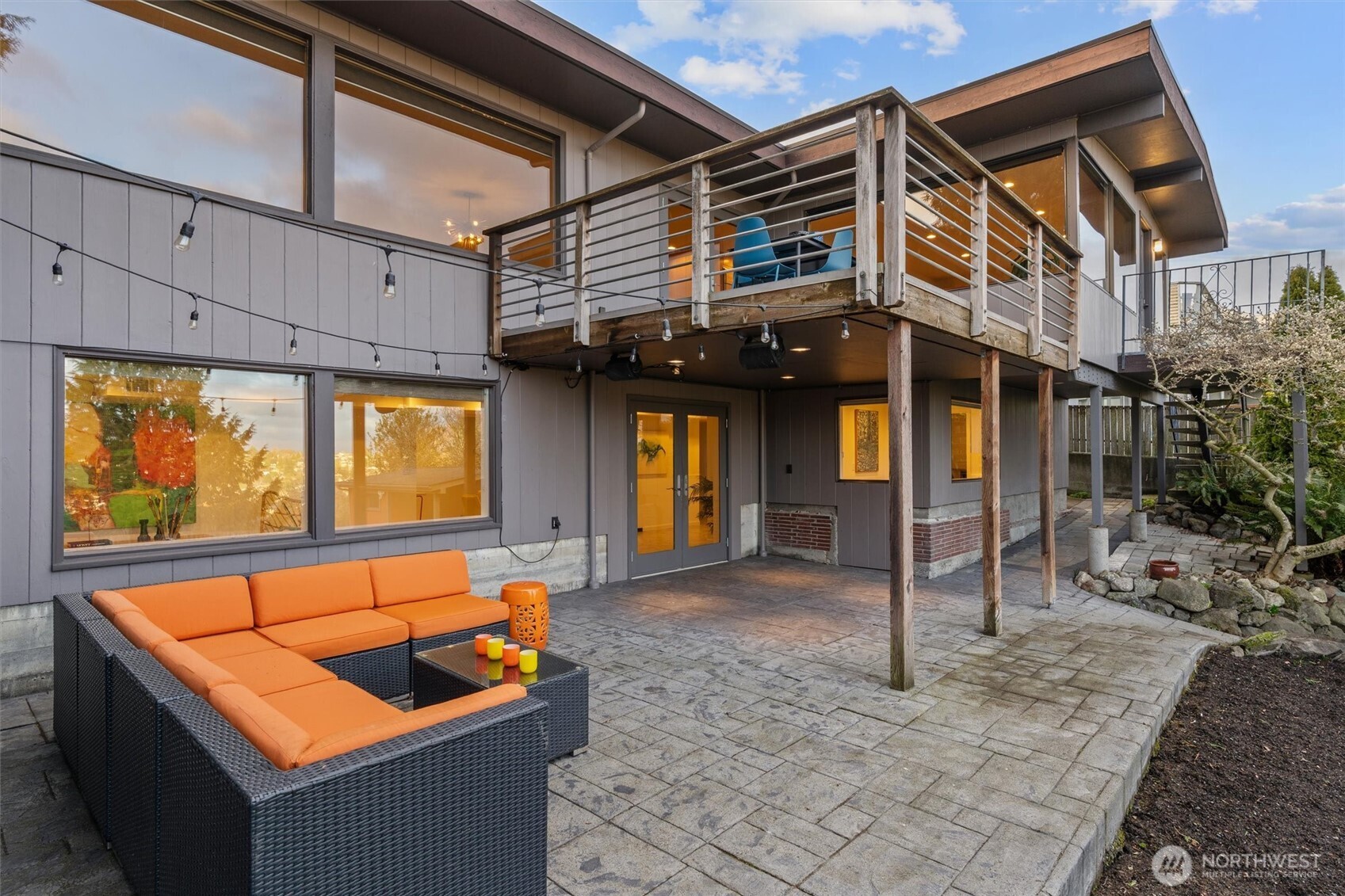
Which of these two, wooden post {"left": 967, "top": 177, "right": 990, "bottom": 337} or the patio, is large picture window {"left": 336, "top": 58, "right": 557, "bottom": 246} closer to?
the patio

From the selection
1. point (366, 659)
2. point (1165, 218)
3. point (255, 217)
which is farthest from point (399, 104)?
point (1165, 218)

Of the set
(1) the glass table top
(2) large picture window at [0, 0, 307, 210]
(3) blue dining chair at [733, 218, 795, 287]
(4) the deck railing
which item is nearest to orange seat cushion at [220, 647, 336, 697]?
(1) the glass table top

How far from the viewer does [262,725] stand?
184 cm

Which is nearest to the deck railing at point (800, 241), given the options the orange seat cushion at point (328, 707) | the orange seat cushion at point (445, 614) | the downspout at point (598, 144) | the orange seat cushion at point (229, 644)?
the downspout at point (598, 144)

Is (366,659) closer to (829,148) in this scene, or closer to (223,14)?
(223,14)

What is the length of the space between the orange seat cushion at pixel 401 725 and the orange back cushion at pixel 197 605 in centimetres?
251

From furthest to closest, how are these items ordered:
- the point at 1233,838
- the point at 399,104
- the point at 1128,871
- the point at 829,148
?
the point at 829,148 < the point at 399,104 < the point at 1233,838 < the point at 1128,871

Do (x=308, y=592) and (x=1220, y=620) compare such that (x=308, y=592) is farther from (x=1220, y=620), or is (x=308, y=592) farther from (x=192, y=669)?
(x=1220, y=620)

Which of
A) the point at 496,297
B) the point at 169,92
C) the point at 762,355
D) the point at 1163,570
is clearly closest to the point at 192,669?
the point at 762,355

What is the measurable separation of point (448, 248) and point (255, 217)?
61.4 inches

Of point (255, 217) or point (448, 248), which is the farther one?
point (448, 248)

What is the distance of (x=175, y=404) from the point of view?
15.0 ft

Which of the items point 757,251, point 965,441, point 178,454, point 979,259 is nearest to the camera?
point 178,454

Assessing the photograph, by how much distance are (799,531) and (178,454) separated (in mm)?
6754
